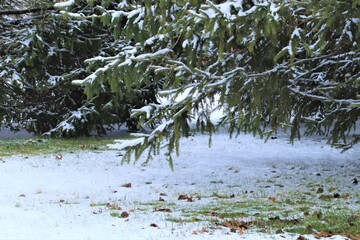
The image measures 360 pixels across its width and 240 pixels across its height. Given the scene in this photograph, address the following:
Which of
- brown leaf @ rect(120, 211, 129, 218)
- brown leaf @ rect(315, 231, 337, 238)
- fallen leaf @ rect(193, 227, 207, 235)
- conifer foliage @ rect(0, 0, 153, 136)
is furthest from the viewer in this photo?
conifer foliage @ rect(0, 0, 153, 136)

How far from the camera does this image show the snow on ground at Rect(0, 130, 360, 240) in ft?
18.2

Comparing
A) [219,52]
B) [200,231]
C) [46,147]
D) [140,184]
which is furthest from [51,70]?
[200,231]

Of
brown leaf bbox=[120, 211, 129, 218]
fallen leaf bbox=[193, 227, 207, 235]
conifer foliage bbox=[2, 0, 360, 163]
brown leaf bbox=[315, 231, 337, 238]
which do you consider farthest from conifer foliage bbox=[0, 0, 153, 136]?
brown leaf bbox=[315, 231, 337, 238]

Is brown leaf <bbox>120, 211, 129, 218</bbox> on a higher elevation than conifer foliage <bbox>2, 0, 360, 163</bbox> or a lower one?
lower

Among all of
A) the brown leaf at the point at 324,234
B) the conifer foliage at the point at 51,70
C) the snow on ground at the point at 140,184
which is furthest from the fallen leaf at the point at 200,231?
the conifer foliage at the point at 51,70

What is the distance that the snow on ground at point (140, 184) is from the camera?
556cm

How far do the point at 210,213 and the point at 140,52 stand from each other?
275 centimetres

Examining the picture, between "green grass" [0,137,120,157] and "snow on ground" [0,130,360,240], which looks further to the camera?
"green grass" [0,137,120,157]

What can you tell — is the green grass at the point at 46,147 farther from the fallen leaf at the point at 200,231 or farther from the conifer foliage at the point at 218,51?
the fallen leaf at the point at 200,231

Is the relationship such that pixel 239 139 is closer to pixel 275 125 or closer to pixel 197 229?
pixel 275 125

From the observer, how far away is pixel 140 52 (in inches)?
302

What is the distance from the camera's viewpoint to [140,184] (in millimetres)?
9469

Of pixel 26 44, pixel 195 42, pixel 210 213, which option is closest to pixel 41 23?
pixel 26 44

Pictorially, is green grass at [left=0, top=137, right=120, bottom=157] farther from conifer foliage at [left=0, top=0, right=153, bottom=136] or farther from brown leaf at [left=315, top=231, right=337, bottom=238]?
brown leaf at [left=315, top=231, right=337, bottom=238]
